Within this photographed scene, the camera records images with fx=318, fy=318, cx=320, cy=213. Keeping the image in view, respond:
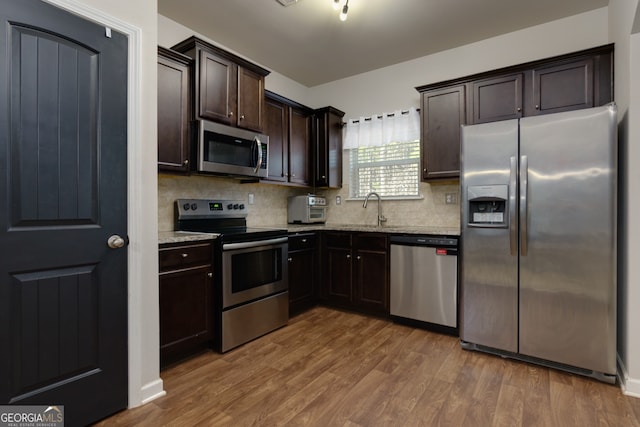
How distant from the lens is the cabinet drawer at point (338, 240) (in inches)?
133

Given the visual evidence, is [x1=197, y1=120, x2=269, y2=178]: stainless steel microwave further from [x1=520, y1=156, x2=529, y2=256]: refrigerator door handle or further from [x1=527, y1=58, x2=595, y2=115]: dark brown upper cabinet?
[x1=527, y1=58, x2=595, y2=115]: dark brown upper cabinet

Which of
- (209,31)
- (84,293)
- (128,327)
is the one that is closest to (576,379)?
(128,327)

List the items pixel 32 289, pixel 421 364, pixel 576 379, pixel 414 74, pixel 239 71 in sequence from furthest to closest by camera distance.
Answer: pixel 414 74 → pixel 239 71 → pixel 421 364 → pixel 576 379 → pixel 32 289

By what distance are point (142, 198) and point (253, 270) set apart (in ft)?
3.80

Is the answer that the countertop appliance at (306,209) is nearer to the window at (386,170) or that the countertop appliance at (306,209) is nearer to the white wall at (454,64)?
the window at (386,170)

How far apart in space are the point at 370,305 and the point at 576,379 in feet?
5.44

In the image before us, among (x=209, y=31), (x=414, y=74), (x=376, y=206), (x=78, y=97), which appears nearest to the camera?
(x=78, y=97)

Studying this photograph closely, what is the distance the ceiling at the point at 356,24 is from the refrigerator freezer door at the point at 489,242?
45.1 inches

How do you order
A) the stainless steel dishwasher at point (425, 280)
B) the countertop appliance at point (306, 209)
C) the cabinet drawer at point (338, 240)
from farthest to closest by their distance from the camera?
1. the countertop appliance at point (306, 209)
2. the cabinet drawer at point (338, 240)
3. the stainless steel dishwasher at point (425, 280)

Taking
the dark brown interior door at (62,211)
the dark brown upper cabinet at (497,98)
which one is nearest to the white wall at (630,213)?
the dark brown upper cabinet at (497,98)

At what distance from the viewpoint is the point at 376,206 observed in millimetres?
3918

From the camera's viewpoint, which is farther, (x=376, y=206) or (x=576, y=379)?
(x=376, y=206)

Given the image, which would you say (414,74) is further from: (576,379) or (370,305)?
(576,379)
